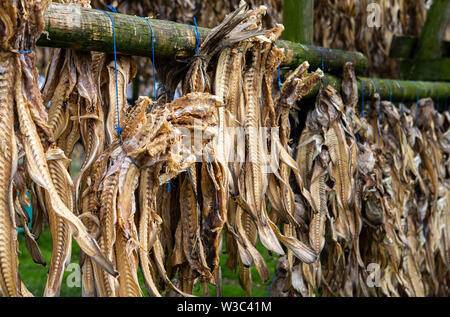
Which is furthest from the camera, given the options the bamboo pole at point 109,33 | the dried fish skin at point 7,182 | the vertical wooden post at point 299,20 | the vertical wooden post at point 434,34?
the vertical wooden post at point 434,34

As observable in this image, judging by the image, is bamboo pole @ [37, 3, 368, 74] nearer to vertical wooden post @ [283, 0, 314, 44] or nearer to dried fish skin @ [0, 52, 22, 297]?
dried fish skin @ [0, 52, 22, 297]

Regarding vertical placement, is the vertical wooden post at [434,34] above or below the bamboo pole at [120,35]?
above

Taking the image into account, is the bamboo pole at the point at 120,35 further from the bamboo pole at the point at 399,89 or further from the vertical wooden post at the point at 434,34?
the vertical wooden post at the point at 434,34

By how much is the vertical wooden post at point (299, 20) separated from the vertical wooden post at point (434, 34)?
37.3 inches

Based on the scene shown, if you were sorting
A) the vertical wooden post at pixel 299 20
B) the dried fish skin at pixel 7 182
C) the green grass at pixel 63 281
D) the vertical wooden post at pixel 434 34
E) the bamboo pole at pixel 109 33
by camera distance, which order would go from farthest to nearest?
1. the green grass at pixel 63 281
2. the vertical wooden post at pixel 434 34
3. the vertical wooden post at pixel 299 20
4. the bamboo pole at pixel 109 33
5. the dried fish skin at pixel 7 182

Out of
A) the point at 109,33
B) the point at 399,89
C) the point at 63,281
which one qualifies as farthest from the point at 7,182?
the point at 63,281

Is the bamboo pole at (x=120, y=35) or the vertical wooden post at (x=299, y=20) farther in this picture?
the vertical wooden post at (x=299, y=20)

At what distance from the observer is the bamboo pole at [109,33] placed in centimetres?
104

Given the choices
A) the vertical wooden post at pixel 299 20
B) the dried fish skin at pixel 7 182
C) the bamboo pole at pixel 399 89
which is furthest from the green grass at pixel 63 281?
the dried fish skin at pixel 7 182

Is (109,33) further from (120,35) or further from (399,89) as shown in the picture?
(399,89)

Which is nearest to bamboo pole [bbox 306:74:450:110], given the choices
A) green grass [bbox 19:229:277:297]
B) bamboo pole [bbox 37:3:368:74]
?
bamboo pole [bbox 37:3:368:74]

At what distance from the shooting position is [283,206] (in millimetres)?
1404
